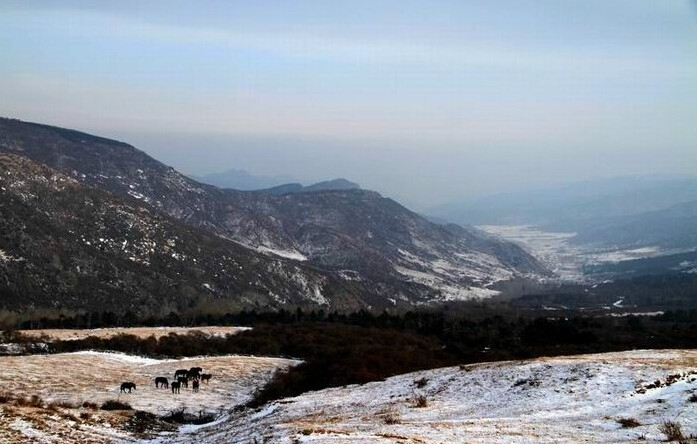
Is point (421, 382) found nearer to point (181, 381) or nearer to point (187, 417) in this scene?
point (187, 417)

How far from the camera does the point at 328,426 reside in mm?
25562

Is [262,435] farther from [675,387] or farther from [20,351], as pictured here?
[20,351]

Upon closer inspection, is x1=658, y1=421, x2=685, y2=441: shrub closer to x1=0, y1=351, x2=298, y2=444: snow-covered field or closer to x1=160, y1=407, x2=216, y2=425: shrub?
x1=0, y1=351, x2=298, y2=444: snow-covered field

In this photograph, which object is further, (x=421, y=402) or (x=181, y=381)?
(x=181, y=381)

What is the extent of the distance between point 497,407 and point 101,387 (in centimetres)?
3281

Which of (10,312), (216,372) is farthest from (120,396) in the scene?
(10,312)

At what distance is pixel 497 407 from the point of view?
3055 centimetres

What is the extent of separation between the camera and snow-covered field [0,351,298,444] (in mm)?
28995

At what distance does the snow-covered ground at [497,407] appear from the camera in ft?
74.6

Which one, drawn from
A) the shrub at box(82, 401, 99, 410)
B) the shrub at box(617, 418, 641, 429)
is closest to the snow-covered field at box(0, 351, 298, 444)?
the shrub at box(82, 401, 99, 410)

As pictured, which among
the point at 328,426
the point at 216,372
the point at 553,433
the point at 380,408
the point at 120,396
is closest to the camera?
the point at 553,433

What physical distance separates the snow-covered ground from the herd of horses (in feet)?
40.2

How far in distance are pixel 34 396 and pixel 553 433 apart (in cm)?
3373

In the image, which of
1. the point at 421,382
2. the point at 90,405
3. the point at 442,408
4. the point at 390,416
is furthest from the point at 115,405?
the point at 442,408
